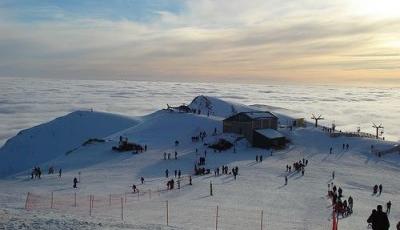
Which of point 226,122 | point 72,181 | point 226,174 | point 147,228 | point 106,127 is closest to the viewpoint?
point 147,228

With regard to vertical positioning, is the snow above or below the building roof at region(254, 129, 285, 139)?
below

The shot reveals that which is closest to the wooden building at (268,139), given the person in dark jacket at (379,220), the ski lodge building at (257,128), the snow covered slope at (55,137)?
the ski lodge building at (257,128)

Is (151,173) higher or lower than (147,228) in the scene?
lower

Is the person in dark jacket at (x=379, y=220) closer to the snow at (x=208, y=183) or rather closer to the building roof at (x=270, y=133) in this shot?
the snow at (x=208, y=183)

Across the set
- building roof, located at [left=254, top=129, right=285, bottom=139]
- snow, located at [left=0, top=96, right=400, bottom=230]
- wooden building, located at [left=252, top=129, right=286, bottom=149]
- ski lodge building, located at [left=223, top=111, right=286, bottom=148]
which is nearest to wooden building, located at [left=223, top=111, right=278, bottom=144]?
ski lodge building, located at [left=223, top=111, right=286, bottom=148]

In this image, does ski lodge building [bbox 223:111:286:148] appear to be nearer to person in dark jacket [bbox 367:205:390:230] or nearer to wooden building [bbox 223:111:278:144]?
wooden building [bbox 223:111:278:144]

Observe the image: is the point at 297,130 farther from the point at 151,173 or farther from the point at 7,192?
the point at 7,192

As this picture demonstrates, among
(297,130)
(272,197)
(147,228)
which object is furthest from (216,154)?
(147,228)
